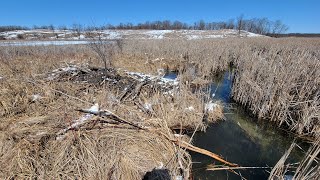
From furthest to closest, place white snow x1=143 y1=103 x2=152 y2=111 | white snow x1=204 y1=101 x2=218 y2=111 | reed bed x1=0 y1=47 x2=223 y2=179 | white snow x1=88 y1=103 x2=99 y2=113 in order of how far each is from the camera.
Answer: white snow x1=204 y1=101 x2=218 y2=111 < white snow x1=143 y1=103 x2=152 y2=111 < white snow x1=88 y1=103 x2=99 y2=113 < reed bed x1=0 y1=47 x2=223 y2=179

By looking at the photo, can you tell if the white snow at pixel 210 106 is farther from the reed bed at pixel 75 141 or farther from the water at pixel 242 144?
the reed bed at pixel 75 141

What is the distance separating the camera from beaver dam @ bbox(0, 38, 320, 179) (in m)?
2.96

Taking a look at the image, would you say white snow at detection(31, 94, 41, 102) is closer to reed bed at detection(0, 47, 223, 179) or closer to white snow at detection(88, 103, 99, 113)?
reed bed at detection(0, 47, 223, 179)

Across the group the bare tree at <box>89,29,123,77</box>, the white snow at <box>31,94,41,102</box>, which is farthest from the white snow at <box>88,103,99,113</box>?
the bare tree at <box>89,29,123,77</box>

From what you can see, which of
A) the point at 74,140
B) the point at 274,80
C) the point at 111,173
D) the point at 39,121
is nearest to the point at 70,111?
the point at 39,121

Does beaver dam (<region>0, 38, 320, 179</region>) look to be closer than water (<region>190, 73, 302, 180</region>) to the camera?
Yes

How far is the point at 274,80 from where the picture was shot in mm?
5562

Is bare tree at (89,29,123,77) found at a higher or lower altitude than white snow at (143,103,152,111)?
higher

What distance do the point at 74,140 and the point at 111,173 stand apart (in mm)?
768

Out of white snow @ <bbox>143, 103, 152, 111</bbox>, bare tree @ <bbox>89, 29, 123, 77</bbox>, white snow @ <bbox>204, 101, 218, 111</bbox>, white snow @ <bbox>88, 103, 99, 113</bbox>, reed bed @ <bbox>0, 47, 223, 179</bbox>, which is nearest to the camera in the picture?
Result: reed bed @ <bbox>0, 47, 223, 179</bbox>

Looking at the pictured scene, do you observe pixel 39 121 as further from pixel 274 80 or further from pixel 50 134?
pixel 274 80

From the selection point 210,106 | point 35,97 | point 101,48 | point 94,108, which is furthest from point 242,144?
point 101,48

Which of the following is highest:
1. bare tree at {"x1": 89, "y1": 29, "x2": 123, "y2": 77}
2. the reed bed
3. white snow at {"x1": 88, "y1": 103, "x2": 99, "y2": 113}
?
bare tree at {"x1": 89, "y1": 29, "x2": 123, "y2": 77}

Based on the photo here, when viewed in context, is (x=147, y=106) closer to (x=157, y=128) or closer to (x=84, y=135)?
(x=157, y=128)
